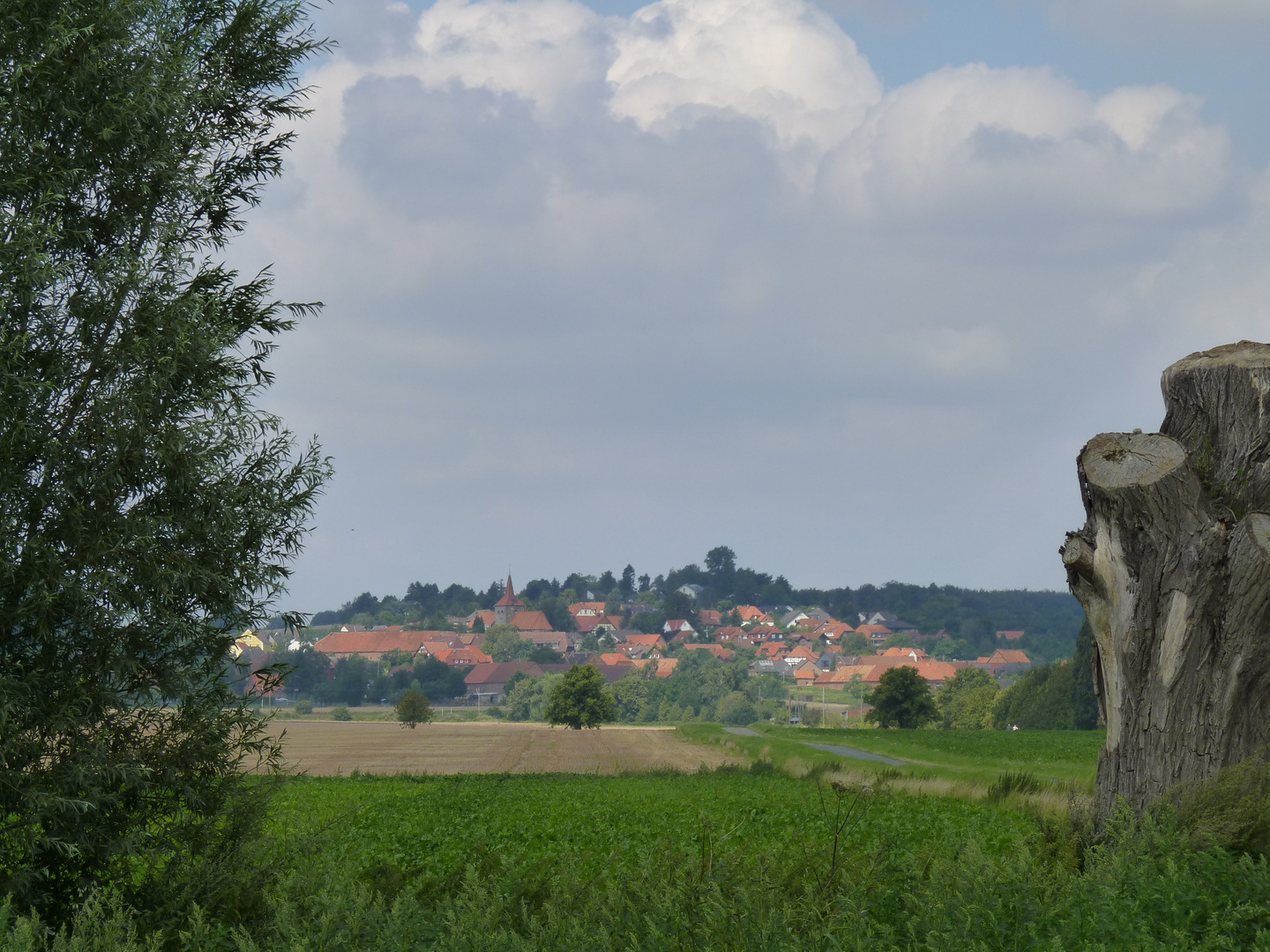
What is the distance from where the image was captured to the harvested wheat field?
49312mm

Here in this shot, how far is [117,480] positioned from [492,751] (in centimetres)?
5926

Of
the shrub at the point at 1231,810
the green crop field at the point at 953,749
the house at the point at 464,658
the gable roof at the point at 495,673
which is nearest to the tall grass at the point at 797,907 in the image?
the shrub at the point at 1231,810

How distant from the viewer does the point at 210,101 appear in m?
10.2

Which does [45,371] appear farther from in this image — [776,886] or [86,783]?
[776,886]

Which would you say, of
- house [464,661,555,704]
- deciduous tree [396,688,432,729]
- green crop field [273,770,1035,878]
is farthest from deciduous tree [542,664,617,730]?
house [464,661,555,704]

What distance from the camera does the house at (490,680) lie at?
174000 mm

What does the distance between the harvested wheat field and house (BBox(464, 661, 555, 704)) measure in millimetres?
77479

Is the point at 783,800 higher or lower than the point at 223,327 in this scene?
lower

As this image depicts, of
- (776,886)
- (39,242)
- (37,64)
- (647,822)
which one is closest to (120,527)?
(39,242)

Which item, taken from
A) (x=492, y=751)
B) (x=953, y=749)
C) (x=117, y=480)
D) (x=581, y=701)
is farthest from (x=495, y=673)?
(x=117, y=480)

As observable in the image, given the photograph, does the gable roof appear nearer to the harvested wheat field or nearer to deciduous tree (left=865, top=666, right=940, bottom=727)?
the harvested wheat field

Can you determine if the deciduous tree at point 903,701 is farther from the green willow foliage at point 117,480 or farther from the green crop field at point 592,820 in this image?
the green willow foliage at point 117,480

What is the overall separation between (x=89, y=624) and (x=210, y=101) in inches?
196

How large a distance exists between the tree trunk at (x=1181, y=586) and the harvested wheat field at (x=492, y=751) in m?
29.8
